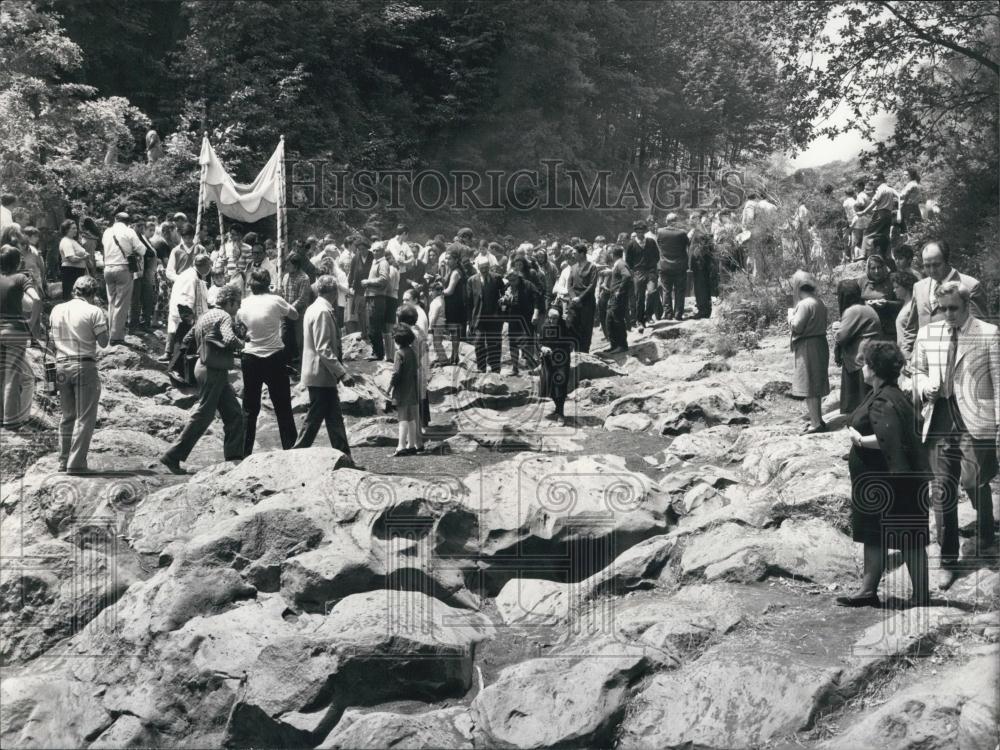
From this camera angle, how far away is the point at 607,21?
116 ft

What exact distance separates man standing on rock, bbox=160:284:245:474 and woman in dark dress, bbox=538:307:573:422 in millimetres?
4438

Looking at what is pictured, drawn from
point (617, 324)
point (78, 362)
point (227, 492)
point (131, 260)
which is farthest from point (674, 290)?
point (78, 362)

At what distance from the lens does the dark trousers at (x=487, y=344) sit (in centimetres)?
1714

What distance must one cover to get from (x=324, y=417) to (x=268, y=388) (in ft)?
1.92

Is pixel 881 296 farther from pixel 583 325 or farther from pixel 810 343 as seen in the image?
pixel 583 325

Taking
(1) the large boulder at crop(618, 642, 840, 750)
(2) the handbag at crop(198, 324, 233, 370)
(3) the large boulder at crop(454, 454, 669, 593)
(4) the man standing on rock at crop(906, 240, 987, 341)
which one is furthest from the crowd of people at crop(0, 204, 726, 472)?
(4) the man standing on rock at crop(906, 240, 987, 341)

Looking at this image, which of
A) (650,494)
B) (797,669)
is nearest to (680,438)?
(650,494)

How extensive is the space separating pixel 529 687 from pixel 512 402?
8567 millimetres

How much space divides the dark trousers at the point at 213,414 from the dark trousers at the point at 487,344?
6346 millimetres

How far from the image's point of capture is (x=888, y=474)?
7074 mm

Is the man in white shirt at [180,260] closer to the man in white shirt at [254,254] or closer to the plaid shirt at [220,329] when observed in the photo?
the man in white shirt at [254,254]

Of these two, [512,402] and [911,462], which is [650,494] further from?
[512,402]

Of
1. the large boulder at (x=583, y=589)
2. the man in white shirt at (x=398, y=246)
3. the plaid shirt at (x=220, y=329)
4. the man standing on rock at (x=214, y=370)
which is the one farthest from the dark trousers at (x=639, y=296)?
the large boulder at (x=583, y=589)

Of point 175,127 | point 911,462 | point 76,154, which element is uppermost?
point 175,127
